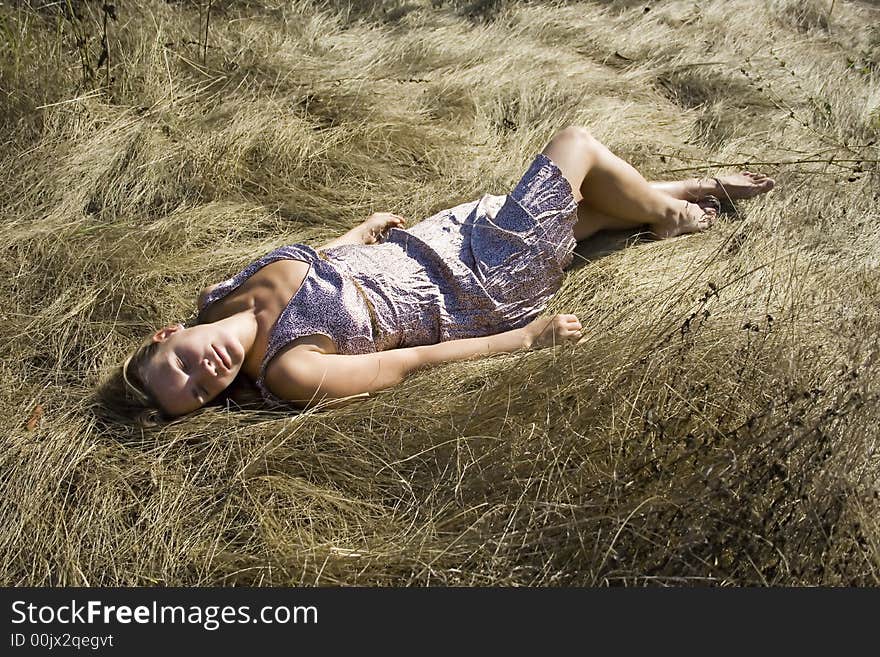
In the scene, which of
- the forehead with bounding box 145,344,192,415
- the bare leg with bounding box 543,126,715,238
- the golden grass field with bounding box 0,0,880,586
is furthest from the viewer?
the bare leg with bounding box 543,126,715,238

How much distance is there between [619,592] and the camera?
187cm

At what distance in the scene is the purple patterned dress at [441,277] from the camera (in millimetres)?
2723

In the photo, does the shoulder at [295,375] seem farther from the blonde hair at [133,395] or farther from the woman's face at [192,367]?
the blonde hair at [133,395]

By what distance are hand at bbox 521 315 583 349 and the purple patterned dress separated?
19 cm

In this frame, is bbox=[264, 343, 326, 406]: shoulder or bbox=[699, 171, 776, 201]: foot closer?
bbox=[264, 343, 326, 406]: shoulder

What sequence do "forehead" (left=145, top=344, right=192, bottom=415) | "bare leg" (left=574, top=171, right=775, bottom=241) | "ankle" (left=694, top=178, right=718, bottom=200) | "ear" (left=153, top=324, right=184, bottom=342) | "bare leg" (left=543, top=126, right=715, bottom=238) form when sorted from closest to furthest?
"forehead" (left=145, top=344, right=192, bottom=415)
"ear" (left=153, top=324, right=184, bottom=342)
"bare leg" (left=543, top=126, right=715, bottom=238)
"bare leg" (left=574, top=171, right=775, bottom=241)
"ankle" (left=694, top=178, right=718, bottom=200)

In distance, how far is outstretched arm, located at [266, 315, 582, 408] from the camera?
8.45ft

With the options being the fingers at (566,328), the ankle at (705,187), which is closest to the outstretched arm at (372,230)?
the fingers at (566,328)

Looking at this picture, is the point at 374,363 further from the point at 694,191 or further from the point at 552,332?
the point at 694,191

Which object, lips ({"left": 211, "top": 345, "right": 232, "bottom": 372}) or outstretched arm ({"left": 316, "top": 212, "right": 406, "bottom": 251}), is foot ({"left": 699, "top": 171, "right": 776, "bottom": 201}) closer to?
outstretched arm ({"left": 316, "top": 212, "right": 406, "bottom": 251})

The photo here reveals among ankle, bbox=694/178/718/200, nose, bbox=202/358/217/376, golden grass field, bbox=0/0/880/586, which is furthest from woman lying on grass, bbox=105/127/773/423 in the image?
ankle, bbox=694/178/718/200

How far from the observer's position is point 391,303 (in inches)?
111

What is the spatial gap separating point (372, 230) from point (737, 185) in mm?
A: 1563

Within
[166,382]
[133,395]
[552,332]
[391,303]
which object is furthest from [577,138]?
[133,395]
